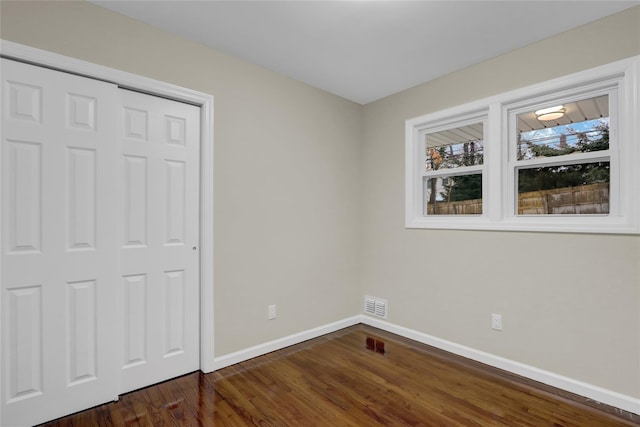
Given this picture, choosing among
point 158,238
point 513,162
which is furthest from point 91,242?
point 513,162

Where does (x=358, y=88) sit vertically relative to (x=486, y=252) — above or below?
above

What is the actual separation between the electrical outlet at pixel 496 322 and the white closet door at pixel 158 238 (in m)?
2.39

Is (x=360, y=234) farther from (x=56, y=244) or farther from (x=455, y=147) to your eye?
(x=56, y=244)

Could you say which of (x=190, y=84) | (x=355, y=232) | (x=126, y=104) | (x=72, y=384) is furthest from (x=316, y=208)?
(x=72, y=384)

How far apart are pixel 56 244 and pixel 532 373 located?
3.36 metres

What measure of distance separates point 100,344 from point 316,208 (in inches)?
81.0

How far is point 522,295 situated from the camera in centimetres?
251

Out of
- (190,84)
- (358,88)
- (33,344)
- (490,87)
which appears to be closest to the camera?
(33,344)

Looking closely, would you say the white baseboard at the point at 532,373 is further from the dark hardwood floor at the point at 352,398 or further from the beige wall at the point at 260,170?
the beige wall at the point at 260,170

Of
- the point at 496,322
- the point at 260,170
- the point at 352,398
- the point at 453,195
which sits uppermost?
the point at 260,170

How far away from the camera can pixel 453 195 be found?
311 centimetres

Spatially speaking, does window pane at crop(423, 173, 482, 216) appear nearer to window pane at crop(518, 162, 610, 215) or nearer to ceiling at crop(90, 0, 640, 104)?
window pane at crop(518, 162, 610, 215)

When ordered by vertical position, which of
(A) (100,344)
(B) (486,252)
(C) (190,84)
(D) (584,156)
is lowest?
Answer: (A) (100,344)

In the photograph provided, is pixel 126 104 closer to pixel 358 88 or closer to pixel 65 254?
pixel 65 254
